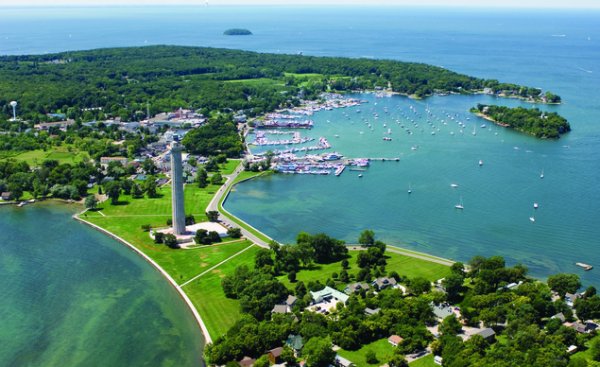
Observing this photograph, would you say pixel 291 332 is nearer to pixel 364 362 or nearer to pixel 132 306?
pixel 364 362

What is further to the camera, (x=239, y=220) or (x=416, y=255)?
(x=239, y=220)

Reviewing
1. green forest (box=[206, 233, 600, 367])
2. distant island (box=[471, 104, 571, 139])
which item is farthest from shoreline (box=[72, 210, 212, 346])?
distant island (box=[471, 104, 571, 139])

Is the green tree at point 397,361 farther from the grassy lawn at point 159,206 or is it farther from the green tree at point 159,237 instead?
the grassy lawn at point 159,206

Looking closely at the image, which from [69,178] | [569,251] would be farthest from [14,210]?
[569,251]

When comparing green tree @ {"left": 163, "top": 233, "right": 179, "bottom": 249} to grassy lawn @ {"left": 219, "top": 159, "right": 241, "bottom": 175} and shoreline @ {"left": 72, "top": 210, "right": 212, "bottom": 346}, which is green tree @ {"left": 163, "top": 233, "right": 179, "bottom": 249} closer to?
shoreline @ {"left": 72, "top": 210, "right": 212, "bottom": 346}

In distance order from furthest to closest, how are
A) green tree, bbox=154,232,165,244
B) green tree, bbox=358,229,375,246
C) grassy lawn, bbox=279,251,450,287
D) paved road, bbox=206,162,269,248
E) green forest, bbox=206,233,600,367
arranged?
paved road, bbox=206,162,269,248 < green tree, bbox=154,232,165,244 < green tree, bbox=358,229,375,246 < grassy lawn, bbox=279,251,450,287 < green forest, bbox=206,233,600,367

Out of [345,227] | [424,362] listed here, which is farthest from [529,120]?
[424,362]

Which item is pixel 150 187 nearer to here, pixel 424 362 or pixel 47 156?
pixel 47 156
